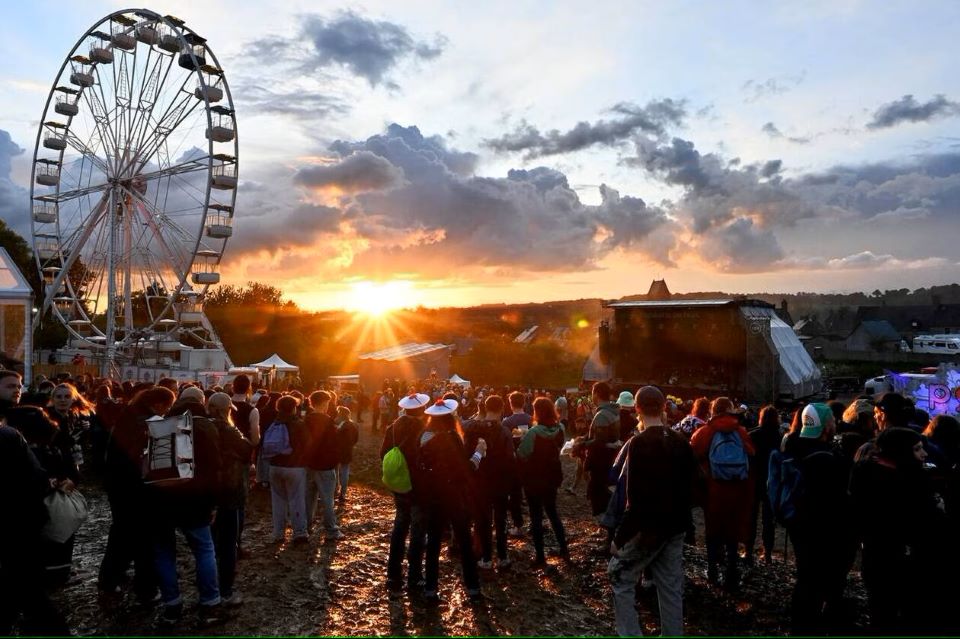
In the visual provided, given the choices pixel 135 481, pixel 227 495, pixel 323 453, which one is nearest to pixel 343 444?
pixel 323 453

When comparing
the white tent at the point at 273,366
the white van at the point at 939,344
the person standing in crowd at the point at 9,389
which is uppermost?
the person standing in crowd at the point at 9,389

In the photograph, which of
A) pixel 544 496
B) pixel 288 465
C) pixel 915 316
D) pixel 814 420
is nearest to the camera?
pixel 814 420

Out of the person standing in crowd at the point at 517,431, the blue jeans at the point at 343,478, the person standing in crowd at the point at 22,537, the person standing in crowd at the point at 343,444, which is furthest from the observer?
the blue jeans at the point at 343,478

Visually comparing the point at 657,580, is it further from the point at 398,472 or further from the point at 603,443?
the point at 398,472

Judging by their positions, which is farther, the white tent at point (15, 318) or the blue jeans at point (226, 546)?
the white tent at point (15, 318)

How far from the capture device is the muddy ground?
439 centimetres

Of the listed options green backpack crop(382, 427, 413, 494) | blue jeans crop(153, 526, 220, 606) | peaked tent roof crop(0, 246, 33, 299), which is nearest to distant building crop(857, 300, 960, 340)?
peaked tent roof crop(0, 246, 33, 299)

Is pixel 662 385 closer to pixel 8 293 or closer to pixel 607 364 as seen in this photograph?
pixel 607 364

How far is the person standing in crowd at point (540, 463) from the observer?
5531 mm

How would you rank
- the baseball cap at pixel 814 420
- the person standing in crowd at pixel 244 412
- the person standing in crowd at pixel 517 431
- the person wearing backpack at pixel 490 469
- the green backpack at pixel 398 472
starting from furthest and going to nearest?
the person standing in crowd at pixel 517 431 < the person standing in crowd at pixel 244 412 < the person wearing backpack at pixel 490 469 < the green backpack at pixel 398 472 < the baseball cap at pixel 814 420

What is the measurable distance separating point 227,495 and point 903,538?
14.1 ft

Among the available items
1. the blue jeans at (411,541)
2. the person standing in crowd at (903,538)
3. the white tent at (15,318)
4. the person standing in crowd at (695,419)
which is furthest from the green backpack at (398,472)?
the white tent at (15,318)

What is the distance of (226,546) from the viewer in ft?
15.1

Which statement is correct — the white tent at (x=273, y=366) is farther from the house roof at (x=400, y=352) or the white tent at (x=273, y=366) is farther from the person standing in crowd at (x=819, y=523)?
the person standing in crowd at (x=819, y=523)
